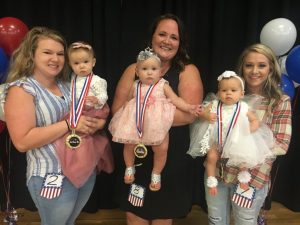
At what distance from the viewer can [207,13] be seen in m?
3.11

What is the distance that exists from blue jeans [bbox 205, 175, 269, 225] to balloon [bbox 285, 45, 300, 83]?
2.60 ft

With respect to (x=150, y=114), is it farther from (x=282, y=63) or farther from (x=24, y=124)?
(x=282, y=63)

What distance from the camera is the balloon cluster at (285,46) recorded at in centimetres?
235

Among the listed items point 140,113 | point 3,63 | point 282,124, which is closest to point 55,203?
point 140,113

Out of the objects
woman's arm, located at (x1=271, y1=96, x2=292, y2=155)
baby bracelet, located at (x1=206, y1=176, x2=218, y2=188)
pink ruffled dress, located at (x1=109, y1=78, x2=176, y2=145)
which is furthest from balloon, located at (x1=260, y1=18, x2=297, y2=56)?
baby bracelet, located at (x1=206, y1=176, x2=218, y2=188)

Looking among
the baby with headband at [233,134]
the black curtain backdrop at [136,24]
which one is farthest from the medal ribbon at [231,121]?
the black curtain backdrop at [136,24]

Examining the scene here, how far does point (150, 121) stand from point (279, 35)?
115 centimetres

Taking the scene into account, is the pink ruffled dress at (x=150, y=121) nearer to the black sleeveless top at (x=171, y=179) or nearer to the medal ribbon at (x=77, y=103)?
the black sleeveless top at (x=171, y=179)

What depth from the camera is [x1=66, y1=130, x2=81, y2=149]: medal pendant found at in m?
1.86

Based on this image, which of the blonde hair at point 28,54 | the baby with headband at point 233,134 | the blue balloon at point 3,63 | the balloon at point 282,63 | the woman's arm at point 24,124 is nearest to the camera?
the woman's arm at point 24,124

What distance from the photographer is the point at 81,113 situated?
192cm

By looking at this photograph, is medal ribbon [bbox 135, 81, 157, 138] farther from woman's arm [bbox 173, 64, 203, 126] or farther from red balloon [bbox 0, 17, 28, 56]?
red balloon [bbox 0, 17, 28, 56]

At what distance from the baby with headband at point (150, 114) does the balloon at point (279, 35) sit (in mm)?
860

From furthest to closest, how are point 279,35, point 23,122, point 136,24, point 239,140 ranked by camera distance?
point 136,24, point 279,35, point 239,140, point 23,122
